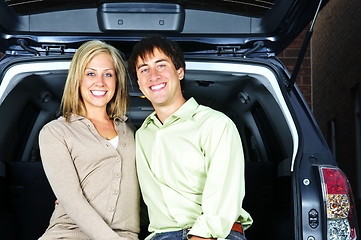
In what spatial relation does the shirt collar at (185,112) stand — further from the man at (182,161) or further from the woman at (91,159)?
the woman at (91,159)

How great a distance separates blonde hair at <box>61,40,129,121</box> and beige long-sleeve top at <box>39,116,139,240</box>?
0.12 meters

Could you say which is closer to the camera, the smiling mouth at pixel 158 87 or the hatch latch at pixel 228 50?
the smiling mouth at pixel 158 87

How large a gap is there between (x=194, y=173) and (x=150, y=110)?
4.01 feet

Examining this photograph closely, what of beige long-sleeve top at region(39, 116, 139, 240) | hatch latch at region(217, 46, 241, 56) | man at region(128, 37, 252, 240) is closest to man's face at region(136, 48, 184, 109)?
man at region(128, 37, 252, 240)

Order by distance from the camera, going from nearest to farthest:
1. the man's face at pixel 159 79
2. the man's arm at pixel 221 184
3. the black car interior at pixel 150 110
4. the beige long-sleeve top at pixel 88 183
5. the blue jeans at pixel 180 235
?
the man's arm at pixel 221 184, the blue jeans at pixel 180 235, the beige long-sleeve top at pixel 88 183, the man's face at pixel 159 79, the black car interior at pixel 150 110

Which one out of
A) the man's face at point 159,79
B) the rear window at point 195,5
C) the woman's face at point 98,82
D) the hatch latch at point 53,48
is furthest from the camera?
the hatch latch at point 53,48

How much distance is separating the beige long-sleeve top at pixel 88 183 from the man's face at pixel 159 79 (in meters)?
0.27

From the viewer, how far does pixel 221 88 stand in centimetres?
329

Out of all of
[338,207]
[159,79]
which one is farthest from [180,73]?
[338,207]

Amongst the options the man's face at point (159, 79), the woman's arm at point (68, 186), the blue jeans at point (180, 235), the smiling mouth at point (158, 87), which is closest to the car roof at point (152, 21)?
the man's face at point (159, 79)

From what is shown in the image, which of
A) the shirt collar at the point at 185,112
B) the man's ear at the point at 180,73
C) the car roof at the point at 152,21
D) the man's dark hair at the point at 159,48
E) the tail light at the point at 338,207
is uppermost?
the car roof at the point at 152,21

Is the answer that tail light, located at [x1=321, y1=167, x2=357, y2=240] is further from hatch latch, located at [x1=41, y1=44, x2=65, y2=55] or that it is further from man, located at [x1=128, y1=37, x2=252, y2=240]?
hatch latch, located at [x1=41, y1=44, x2=65, y2=55]

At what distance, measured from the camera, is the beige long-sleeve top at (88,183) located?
247 centimetres

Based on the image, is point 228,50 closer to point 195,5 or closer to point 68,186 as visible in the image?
point 195,5
